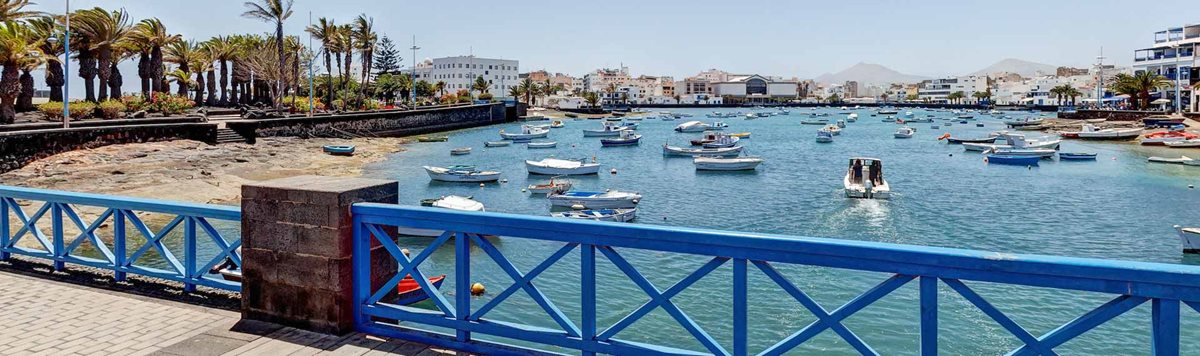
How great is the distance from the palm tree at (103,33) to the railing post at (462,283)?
2314 inches

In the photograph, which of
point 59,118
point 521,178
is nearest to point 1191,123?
point 521,178

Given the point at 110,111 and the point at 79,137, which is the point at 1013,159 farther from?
the point at 110,111

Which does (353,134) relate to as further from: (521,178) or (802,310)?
(802,310)

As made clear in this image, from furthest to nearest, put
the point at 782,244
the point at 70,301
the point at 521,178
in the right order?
the point at 521,178, the point at 70,301, the point at 782,244

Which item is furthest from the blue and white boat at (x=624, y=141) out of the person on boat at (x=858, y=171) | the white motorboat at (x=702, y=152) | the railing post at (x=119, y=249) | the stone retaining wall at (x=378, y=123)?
the railing post at (x=119, y=249)

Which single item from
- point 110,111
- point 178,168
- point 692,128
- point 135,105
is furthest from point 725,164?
point 692,128

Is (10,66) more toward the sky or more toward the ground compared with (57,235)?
more toward the sky

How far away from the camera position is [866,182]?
36844mm

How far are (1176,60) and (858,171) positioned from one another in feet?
322

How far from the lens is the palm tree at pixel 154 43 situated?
208 ft

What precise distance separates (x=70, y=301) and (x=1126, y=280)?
877 centimetres

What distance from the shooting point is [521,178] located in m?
47.2

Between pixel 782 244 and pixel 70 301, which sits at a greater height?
pixel 782 244

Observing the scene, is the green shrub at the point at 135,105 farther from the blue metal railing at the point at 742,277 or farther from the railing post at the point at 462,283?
the railing post at the point at 462,283
